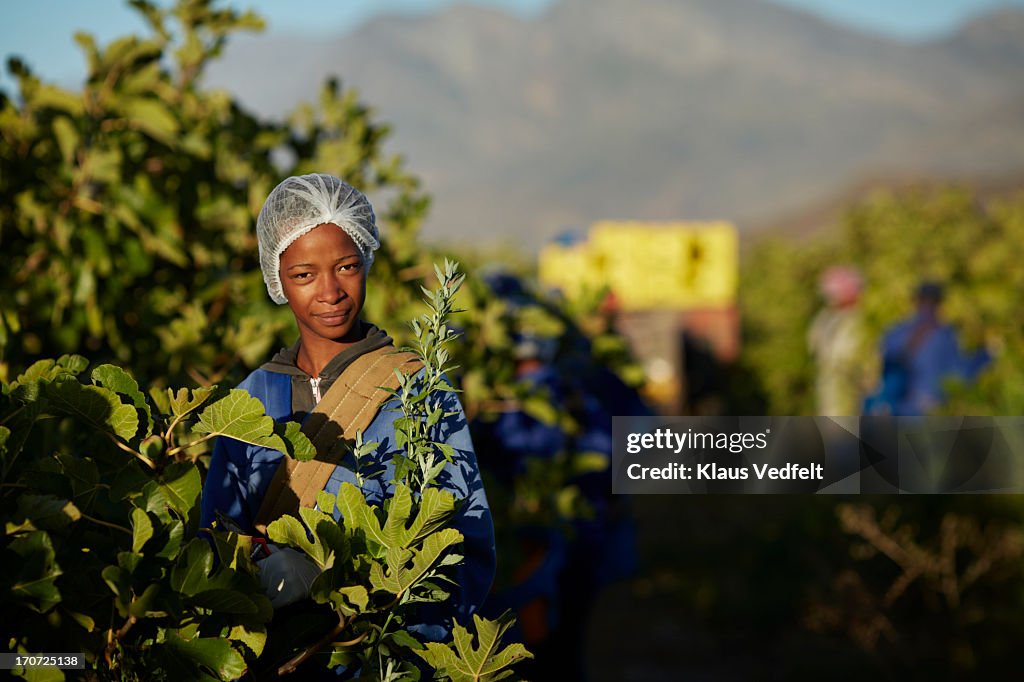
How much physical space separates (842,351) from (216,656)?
8.39m

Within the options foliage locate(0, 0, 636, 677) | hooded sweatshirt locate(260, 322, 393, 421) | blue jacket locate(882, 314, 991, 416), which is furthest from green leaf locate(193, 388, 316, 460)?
blue jacket locate(882, 314, 991, 416)

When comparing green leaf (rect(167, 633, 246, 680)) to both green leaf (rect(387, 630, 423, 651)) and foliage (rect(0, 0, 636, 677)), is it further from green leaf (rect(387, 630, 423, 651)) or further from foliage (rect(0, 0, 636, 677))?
foliage (rect(0, 0, 636, 677))

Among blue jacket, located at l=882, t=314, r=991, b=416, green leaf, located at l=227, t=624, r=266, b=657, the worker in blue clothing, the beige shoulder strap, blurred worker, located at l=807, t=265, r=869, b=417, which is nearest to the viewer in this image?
green leaf, located at l=227, t=624, r=266, b=657

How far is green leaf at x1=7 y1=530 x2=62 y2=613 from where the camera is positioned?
134cm

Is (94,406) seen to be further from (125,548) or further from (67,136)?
(67,136)

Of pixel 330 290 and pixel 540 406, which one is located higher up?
pixel 540 406

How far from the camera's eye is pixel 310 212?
5.73ft

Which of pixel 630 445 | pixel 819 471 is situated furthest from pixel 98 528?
pixel 819 471

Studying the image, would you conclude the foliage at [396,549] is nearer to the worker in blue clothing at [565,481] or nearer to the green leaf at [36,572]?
the green leaf at [36,572]

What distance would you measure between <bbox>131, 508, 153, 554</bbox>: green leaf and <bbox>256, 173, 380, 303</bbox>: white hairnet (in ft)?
1.86

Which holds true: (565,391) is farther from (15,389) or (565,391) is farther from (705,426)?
(15,389)

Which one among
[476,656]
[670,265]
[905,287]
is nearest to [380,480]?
[476,656]

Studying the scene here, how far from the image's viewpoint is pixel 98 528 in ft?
5.11

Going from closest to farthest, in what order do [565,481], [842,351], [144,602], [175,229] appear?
1. [144,602]
2. [175,229]
3. [565,481]
4. [842,351]
